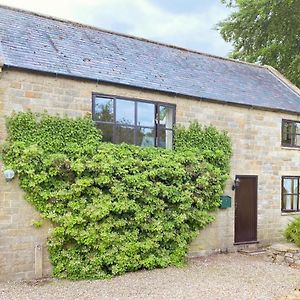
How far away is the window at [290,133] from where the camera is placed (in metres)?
13.9

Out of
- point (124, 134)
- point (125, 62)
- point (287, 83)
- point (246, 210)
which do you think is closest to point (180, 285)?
point (124, 134)

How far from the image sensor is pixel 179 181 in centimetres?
1029

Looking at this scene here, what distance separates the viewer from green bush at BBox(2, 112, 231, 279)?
8.61 metres

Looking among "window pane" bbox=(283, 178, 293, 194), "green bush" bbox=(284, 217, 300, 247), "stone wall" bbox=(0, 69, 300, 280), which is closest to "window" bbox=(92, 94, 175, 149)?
"stone wall" bbox=(0, 69, 300, 280)

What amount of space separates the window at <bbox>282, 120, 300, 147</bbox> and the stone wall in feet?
0.93

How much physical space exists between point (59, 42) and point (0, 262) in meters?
6.15

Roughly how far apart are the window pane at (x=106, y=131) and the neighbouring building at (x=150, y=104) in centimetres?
3

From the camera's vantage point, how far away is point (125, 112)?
10234mm

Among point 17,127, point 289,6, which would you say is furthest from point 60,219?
point 289,6

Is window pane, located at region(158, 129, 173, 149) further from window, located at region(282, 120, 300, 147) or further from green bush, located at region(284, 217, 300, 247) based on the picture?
window, located at region(282, 120, 300, 147)

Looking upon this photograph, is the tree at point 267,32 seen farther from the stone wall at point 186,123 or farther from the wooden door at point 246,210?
the wooden door at point 246,210

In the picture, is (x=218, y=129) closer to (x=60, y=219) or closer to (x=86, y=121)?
(x=86, y=121)

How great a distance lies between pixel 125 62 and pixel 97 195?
4.50 m

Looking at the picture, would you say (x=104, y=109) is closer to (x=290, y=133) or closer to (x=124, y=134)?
(x=124, y=134)
